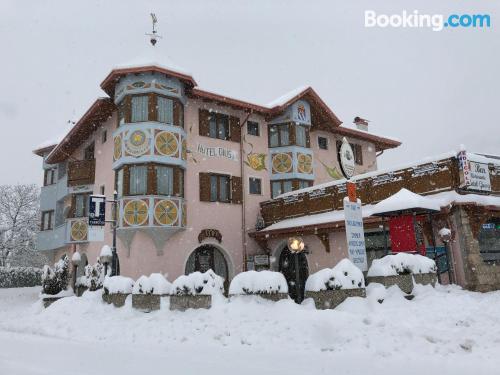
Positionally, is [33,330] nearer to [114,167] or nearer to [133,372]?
[133,372]

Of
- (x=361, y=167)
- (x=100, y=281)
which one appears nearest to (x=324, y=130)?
(x=361, y=167)

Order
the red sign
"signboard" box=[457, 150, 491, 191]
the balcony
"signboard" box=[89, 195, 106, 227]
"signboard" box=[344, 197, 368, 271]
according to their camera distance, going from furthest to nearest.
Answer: the balcony → "signboard" box=[89, 195, 106, 227] → "signboard" box=[457, 150, 491, 191] → the red sign → "signboard" box=[344, 197, 368, 271]

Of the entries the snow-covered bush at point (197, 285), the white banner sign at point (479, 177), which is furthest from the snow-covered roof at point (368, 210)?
the snow-covered bush at point (197, 285)

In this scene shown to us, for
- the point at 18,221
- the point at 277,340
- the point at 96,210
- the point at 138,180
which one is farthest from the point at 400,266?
the point at 18,221

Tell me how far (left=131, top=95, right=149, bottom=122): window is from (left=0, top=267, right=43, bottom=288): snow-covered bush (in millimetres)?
23837

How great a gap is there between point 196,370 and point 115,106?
17.5 meters

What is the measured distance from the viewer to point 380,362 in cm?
641

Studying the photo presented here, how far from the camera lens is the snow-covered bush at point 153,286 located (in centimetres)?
1190

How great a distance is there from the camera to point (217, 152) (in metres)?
21.1

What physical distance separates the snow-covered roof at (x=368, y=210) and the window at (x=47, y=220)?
1483 centimetres

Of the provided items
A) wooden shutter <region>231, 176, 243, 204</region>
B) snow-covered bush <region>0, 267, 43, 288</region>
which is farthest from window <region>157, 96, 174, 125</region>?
snow-covered bush <region>0, 267, 43, 288</region>

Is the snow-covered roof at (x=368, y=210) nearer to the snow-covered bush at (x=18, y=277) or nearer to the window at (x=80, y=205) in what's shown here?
the window at (x=80, y=205)

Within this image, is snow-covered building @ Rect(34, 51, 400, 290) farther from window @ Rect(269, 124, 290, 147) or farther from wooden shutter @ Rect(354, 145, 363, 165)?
wooden shutter @ Rect(354, 145, 363, 165)

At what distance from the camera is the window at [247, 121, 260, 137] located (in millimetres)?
22656
